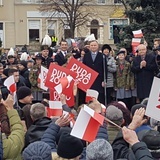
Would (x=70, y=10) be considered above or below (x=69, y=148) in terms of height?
above

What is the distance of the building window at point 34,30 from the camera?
5384 cm

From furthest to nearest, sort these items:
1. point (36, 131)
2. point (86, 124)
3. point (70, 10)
A: point (70, 10), point (36, 131), point (86, 124)

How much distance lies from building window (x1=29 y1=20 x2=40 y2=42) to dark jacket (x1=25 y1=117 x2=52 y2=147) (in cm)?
4859

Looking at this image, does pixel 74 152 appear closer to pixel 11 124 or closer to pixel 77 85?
pixel 11 124

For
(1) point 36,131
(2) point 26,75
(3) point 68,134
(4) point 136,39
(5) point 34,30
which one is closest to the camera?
(3) point 68,134

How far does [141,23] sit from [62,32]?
3490 centimetres

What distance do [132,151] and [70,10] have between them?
42.6 meters

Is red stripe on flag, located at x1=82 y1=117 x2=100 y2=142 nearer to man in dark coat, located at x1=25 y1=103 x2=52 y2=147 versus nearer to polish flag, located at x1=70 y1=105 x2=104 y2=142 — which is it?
polish flag, located at x1=70 y1=105 x2=104 y2=142

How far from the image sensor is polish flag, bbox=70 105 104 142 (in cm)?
477

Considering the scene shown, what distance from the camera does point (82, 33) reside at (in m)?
52.7

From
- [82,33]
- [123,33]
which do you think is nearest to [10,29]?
[82,33]

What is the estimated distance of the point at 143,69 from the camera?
11.6 meters

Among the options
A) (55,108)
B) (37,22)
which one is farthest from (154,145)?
(37,22)

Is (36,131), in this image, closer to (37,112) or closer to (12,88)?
(37,112)
